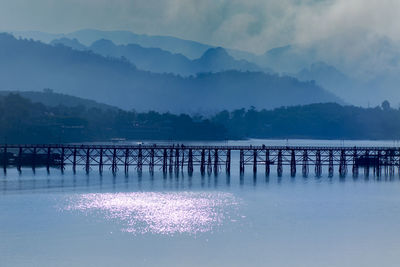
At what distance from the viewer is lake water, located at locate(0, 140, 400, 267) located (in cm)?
4616

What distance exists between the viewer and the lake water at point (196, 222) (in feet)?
151

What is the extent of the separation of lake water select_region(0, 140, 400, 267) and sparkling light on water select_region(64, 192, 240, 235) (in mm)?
91

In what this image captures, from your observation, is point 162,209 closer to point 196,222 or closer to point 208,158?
point 196,222

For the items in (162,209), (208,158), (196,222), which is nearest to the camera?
(196,222)

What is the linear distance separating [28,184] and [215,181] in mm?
23598

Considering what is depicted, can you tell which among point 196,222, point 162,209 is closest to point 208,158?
point 162,209

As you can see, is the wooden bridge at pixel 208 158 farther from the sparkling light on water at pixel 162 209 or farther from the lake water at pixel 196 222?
the sparkling light on water at pixel 162 209

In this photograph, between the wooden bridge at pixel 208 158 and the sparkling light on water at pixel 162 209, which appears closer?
the sparkling light on water at pixel 162 209

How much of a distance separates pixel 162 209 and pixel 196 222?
22.8 feet

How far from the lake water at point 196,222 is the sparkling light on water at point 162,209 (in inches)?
3.6

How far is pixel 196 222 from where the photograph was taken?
58.1 m

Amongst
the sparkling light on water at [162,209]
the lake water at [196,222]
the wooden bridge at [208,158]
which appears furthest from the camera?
the wooden bridge at [208,158]

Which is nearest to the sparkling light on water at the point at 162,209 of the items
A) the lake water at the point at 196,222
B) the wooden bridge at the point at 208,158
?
the lake water at the point at 196,222

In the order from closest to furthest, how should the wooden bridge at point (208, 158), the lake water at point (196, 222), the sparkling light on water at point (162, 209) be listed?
the lake water at point (196, 222)
the sparkling light on water at point (162, 209)
the wooden bridge at point (208, 158)
